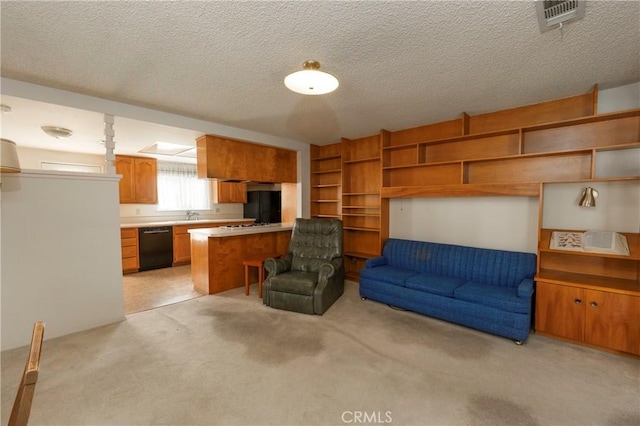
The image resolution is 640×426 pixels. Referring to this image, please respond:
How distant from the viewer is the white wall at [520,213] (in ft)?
8.87

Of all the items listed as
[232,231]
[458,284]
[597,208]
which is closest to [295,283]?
[232,231]

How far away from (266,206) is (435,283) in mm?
4375

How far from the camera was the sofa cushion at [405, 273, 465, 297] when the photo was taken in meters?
3.09

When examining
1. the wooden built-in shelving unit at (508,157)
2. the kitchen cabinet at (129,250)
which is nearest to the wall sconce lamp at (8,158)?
the kitchen cabinet at (129,250)

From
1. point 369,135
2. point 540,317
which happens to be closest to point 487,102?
point 369,135

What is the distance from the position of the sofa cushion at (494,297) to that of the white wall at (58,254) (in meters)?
3.77

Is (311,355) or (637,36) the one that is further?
(311,355)

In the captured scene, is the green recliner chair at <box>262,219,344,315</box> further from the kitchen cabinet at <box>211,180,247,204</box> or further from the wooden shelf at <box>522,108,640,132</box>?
the kitchen cabinet at <box>211,180,247,204</box>

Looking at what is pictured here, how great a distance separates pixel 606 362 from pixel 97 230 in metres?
4.93

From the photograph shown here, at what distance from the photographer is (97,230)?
9.86 feet

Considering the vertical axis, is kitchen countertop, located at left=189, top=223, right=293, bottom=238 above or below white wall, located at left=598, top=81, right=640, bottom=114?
below

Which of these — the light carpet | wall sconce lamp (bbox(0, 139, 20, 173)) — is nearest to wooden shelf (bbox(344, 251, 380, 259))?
the light carpet

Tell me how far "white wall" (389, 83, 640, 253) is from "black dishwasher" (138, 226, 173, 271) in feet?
14.2

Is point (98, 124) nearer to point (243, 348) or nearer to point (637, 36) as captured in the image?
point (243, 348)
